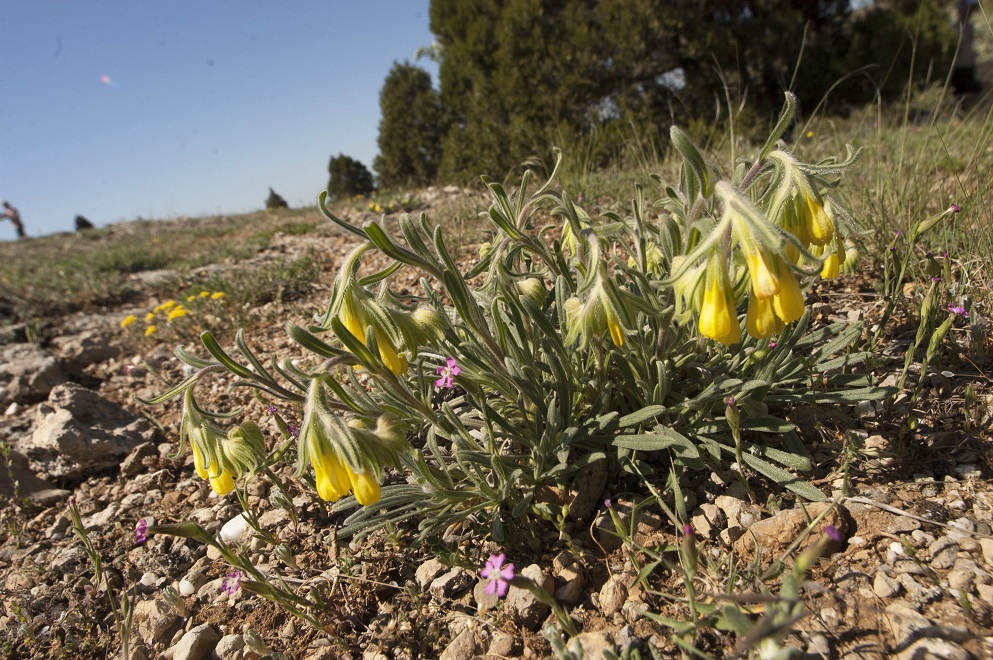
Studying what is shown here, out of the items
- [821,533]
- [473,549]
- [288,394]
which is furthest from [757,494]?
[288,394]

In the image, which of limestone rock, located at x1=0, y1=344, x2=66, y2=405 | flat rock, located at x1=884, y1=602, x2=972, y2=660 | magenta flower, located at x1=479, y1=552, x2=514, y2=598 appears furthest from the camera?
limestone rock, located at x1=0, y1=344, x2=66, y2=405

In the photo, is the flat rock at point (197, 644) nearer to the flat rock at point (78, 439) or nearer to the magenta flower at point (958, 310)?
the flat rock at point (78, 439)

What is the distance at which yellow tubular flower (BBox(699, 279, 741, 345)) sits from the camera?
1.49 m

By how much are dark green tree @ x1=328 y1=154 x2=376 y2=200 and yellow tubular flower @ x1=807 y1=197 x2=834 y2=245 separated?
14.8m

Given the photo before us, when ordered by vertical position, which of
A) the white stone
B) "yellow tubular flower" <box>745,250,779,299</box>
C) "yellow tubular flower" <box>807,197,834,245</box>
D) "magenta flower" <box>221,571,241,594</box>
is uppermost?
"yellow tubular flower" <box>807,197,834,245</box>

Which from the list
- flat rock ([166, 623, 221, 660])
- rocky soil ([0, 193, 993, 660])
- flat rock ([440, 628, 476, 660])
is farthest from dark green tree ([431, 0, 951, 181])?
flat rock ([440, 628, 476, 660])

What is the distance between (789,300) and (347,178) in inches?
607

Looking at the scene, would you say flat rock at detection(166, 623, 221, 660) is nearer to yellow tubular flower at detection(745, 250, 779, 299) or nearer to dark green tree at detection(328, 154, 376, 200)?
yellow tubular flower at detection(745, 250, 779, 299)

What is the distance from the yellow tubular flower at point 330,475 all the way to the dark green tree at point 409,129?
11.3m

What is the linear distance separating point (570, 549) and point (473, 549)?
0.35m

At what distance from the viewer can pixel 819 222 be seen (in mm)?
1575

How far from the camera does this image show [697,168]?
1.61 m

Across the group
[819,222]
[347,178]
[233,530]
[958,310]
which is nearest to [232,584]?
[233,530]

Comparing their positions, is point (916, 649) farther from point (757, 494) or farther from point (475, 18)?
point (475, 18)
